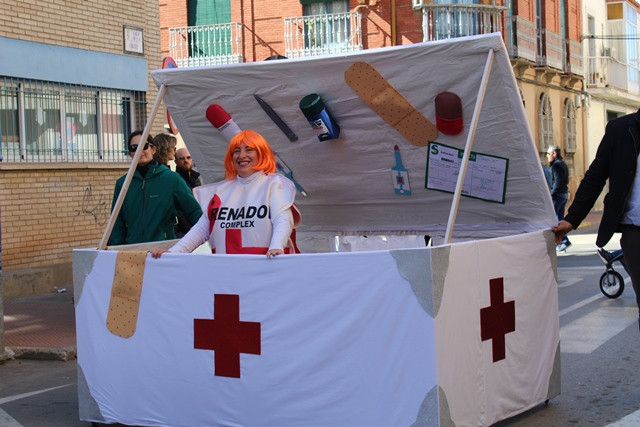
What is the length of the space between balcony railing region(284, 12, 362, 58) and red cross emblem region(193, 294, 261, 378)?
22.5 meters

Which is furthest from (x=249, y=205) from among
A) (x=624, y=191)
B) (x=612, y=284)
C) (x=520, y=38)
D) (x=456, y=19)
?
(x=520, y=38)

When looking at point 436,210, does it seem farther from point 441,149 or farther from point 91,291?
point 91,291

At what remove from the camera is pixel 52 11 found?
13938 mm

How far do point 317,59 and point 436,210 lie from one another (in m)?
1.54

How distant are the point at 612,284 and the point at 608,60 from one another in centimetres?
2933

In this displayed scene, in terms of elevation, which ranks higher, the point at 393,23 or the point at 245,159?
the point at 393,23

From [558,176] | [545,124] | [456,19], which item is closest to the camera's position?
[558,176]

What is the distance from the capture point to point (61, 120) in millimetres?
13961

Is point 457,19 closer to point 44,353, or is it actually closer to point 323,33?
point 323,33

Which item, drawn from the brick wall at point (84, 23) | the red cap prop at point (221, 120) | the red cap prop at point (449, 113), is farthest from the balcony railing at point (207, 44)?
the red cap prop at point (449, 113)

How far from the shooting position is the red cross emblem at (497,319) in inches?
201

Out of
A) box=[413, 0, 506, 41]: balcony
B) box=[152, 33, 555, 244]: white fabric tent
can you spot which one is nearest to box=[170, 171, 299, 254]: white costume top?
box=[152, 33, 555, 244]: white fabric tent

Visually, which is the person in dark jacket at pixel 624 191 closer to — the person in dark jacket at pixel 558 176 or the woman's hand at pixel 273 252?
the woman's hand at pixel 273 252

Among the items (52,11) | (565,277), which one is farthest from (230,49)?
(565,277)
